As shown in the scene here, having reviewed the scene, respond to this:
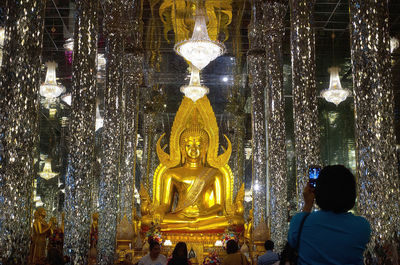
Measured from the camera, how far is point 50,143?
54.9 feet

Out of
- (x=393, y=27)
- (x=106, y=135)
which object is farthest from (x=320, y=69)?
(x=106, y=135)

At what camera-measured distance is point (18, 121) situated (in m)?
4.01

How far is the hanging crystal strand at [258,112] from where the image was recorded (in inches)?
420

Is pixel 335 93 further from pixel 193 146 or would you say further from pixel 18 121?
pixel 18 121

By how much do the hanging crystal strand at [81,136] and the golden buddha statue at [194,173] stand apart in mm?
5209

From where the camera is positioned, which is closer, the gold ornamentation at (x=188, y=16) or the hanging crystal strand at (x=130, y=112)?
the gold ornamentation at (x=188, y=16)

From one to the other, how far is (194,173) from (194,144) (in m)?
0.74

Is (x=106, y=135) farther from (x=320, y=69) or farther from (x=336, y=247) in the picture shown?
(x=320, y=69)

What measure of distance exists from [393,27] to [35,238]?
9515 millimetres

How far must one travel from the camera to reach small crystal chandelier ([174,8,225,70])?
9.37m

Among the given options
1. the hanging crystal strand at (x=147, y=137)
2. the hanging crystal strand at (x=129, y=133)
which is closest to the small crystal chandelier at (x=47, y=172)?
the hanging crystal strand at (x=147, y=137)

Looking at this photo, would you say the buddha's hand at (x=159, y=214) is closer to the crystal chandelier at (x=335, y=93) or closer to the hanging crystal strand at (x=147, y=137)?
the hanging crystal strand at (x=147, y=137)

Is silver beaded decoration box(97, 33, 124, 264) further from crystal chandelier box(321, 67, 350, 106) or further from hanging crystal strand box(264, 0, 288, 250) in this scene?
crystal chandelier box(321, 67, 350, 106)

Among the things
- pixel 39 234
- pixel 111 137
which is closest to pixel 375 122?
pixel 111 137
